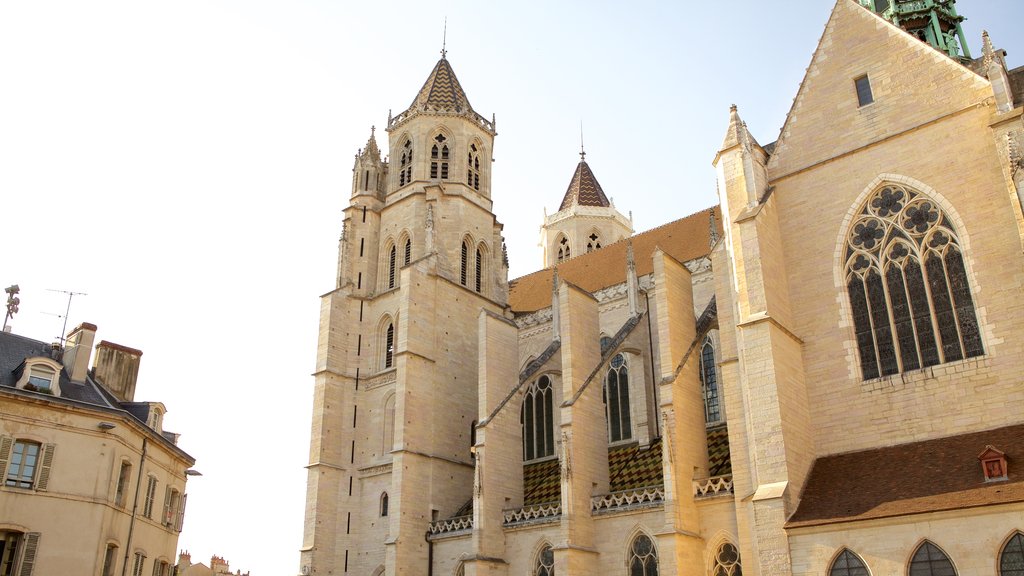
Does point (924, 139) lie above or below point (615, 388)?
above

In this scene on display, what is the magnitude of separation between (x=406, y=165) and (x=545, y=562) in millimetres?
15758

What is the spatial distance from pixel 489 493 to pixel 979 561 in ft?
39.8

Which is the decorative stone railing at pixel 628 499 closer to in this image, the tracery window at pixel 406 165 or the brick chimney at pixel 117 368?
the brick chimney at pixel 117 368

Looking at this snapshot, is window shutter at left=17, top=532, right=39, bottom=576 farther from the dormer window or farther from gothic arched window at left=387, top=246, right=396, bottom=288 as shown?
the dormer window

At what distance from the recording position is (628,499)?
62.1 ft

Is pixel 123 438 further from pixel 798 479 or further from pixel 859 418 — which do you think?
pixel 859 418

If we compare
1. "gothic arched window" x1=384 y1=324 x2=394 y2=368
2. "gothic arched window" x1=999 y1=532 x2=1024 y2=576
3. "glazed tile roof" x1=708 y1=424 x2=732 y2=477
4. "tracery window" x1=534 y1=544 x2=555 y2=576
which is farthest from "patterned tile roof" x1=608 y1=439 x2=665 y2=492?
"gothic arched window" x1=384 y1=324 x2=394 y2=368

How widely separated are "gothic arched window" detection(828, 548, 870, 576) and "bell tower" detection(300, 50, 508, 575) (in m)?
12.5

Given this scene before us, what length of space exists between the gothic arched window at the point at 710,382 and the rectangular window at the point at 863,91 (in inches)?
290

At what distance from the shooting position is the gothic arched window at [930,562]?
1183cm

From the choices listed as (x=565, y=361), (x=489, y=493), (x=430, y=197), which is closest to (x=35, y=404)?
(x=489, y=493)

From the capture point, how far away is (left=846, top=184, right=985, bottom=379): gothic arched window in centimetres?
1444

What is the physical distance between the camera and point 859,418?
14633 millimetres

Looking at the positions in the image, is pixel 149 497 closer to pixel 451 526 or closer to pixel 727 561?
pixel 451 526
